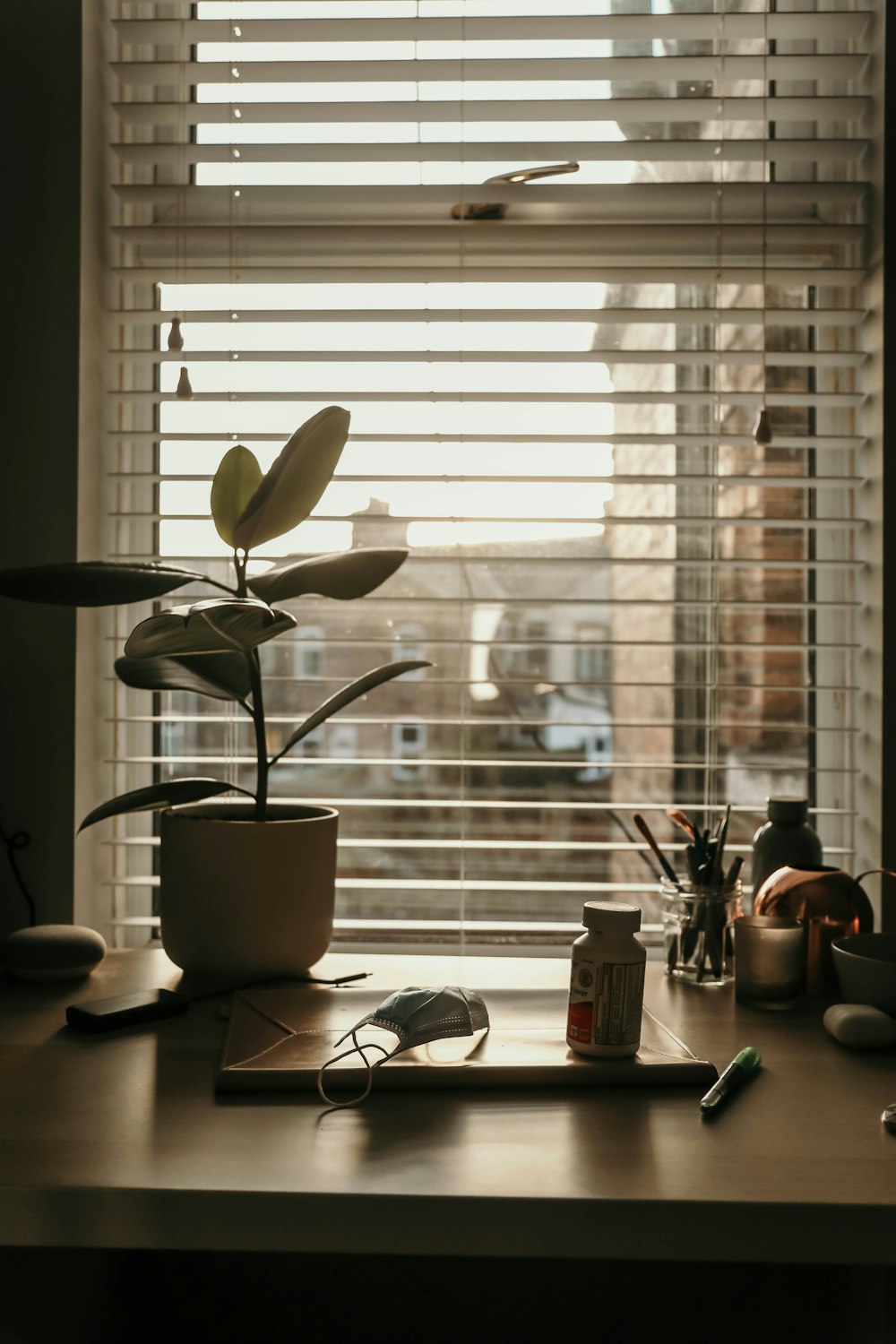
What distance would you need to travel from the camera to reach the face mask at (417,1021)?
939 millimetres

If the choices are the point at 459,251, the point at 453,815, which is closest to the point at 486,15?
the point at 459,251

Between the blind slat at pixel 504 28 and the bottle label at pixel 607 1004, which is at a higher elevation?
the blind slat at pixel 504 28

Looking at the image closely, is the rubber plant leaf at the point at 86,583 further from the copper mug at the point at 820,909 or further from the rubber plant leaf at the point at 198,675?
the copper mug at the point at 820,909

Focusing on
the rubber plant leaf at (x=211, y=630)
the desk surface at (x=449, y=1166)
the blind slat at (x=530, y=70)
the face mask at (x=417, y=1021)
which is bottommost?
the desk surface at (x=449, y=1166)

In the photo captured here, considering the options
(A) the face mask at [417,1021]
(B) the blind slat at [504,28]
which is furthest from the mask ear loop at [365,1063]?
(B) the blind slat at [504,28]

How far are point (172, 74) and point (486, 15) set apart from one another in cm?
45

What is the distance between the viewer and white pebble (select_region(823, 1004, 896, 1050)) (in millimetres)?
1020

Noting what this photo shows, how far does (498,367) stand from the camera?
1597mm

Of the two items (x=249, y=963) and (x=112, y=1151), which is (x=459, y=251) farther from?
(x=112, y=1151)

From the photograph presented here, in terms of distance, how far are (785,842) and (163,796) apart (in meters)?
0.73

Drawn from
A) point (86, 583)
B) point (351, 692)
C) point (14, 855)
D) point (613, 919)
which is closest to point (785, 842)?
point (613, 919)

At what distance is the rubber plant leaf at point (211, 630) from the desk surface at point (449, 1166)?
382mm

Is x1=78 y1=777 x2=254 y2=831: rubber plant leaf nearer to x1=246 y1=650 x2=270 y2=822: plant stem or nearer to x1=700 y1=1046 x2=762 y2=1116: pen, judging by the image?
x1=246 y1=650 x2=270 y2=822: plant stem

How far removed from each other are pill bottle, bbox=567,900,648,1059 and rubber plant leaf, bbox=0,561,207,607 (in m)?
0.53
